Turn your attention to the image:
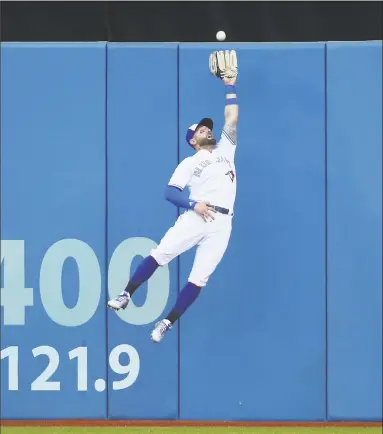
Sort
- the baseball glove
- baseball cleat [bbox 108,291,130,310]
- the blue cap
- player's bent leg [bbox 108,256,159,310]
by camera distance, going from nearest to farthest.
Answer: baseball cleat [bbox 108,291,130,310] → player's bent leg [bbox 108,256,159,310] → the baseball glove → the blue cap

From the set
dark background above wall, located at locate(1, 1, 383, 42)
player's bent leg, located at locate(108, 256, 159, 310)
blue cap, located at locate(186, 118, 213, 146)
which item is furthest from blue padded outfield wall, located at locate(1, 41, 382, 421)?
dark background above wall, located at locate(1, 1, 383, 42)

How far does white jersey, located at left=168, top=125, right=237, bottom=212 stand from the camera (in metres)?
8.98

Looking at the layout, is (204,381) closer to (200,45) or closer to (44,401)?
(44,401)

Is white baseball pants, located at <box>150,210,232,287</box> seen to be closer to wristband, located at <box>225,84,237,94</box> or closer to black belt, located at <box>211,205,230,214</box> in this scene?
black belt, located at <box>211,205,230,214</box>

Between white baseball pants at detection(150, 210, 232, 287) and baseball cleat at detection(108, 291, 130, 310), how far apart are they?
30 cm

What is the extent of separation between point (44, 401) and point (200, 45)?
2.51 meters

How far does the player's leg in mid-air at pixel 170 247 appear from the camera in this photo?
351 inches

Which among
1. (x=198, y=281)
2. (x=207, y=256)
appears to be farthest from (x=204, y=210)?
(x=198, y=281)

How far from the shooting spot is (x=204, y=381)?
368 inches

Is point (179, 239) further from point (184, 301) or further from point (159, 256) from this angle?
point (184, 301)

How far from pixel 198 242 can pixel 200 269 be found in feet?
0.56

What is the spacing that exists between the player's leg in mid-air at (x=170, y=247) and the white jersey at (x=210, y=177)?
16cm

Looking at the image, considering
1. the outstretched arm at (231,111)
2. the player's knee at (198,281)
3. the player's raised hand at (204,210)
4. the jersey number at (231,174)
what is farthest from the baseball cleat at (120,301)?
the outstretched arm at (231,111)

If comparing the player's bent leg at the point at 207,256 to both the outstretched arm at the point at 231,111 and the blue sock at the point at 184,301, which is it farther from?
the outstretched arm at the point at 231,111
